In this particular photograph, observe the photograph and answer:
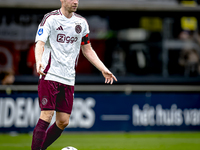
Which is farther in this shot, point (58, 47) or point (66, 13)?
point (66, 13)

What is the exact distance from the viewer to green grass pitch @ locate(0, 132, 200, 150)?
316 inches

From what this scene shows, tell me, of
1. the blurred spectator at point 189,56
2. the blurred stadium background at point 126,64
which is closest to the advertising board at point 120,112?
the blurred stadium background at point 126,64

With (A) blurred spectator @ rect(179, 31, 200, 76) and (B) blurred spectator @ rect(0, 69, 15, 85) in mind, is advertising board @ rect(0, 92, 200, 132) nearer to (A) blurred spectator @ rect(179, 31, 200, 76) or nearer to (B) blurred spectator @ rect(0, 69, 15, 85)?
(B) blurred spectator @ rect(0, 69, 15, 85)

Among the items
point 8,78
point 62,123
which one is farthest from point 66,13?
point 8,78

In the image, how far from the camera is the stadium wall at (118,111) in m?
10.5

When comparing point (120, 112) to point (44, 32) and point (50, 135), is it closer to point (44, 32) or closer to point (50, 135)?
point (50, 135)

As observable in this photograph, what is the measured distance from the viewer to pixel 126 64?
1316 cm

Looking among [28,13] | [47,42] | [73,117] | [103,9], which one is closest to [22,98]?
[73,117]

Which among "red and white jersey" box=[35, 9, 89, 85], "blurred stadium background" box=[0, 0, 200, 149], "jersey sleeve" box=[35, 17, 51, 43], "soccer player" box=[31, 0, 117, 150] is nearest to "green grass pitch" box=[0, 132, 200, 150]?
"blurred stadium background" box=[0, 0, 200, 149]

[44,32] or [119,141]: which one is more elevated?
[44,32]

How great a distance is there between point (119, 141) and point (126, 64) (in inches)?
174

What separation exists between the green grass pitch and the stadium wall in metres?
0.24

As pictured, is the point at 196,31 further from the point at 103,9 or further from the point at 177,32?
the point at 103,9

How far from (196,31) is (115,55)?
116 inches
